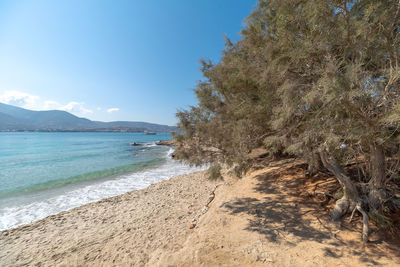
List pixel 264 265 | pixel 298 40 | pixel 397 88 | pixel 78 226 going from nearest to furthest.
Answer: pixel 397 88 < pixel 264 265 < pixel 298 40 < pixel 78 226

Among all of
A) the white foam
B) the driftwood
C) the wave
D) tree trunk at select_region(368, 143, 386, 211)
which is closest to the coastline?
the driftwood

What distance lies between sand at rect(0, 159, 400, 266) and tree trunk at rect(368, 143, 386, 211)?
2.16 ft

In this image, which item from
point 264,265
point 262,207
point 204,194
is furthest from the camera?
point 204,194

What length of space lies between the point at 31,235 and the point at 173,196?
4.64 m

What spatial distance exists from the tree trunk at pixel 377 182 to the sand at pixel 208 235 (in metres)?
0.66

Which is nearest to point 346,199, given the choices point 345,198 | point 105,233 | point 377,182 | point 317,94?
point 345,198

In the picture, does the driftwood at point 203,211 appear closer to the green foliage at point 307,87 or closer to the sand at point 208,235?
the sand at point 208,235

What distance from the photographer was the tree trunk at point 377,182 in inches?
127

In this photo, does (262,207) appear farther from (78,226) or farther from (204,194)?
(78,226)

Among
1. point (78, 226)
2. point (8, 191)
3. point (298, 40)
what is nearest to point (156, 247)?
point (78, 226)

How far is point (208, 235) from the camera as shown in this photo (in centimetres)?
369

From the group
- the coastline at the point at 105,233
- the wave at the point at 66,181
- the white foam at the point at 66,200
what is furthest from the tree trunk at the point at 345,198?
the wave at the point at 66,181

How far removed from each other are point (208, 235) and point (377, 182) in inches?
149

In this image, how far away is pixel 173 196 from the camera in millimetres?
7168
